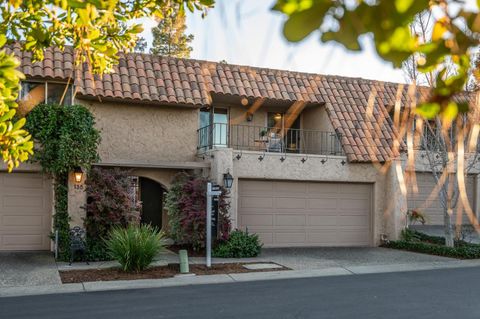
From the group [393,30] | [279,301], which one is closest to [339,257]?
[279,301]

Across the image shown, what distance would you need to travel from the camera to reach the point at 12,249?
49.0ft

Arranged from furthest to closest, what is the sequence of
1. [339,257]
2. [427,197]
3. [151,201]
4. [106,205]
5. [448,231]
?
1. [427,197]
2. [151,201]
3. [448,231]
4. [339,257]
5. [106,205]

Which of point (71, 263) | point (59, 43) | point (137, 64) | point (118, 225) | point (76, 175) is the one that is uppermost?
point (137, 64)

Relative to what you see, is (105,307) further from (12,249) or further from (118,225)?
(12,249)

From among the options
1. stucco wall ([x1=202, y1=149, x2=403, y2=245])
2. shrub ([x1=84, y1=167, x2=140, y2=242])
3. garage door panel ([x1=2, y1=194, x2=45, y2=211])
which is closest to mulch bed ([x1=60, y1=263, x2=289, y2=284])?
shrub ([x1=84, y1=167, x2=140, y2=242])

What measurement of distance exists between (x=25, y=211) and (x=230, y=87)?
7.47m

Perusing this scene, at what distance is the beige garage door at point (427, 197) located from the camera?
20.5 m

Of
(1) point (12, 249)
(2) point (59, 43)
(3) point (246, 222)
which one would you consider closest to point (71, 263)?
(1) point (12, 249)

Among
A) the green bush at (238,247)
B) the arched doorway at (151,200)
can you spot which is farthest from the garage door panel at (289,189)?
the arched doorway at (151,200)

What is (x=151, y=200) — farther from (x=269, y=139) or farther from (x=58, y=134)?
(x=269, y=139)

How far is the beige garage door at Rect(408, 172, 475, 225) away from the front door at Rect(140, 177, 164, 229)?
9470mm

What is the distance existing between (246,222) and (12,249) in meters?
6.99

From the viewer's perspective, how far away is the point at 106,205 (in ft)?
44.3

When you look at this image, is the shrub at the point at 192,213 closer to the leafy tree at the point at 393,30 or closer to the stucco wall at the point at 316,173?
the stucco wall at the point at 316,173
